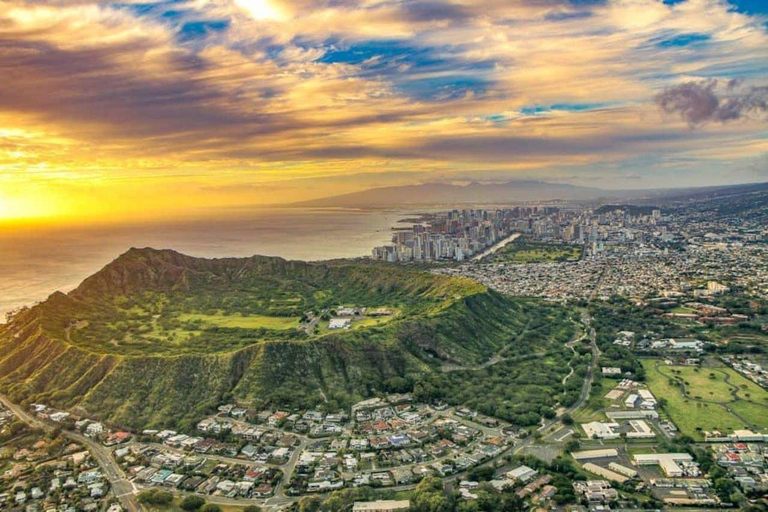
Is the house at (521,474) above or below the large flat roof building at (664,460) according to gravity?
above

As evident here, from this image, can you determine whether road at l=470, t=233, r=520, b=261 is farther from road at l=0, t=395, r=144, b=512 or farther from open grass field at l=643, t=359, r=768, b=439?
road at l=0, t=395, r=144, b=512

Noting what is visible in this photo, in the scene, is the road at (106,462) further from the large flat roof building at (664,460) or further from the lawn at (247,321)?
the large flat roof building at (664,460)

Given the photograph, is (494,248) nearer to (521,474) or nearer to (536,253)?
(536,253)

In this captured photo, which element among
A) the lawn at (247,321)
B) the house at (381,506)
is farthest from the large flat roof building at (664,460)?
the lawn at (247,321)

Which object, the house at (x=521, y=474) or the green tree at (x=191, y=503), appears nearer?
the green tree at (x=191, y=503)

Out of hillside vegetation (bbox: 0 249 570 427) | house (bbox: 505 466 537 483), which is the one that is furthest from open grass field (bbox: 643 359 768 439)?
house (bbox: 505 466 537 483)

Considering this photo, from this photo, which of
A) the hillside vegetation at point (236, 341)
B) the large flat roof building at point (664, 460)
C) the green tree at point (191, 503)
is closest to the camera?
the green tree at point (191, 503)

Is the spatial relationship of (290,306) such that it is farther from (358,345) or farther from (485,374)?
(485,374)

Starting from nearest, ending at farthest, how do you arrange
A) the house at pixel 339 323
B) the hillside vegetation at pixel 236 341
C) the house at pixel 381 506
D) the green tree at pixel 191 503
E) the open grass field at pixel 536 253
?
the house at pixel 381 506
the green tree at pixel 191 503
the hillside vegetation at pixel 236 341
the house at pixel 339 323
the open grass field at pixel 536 253
